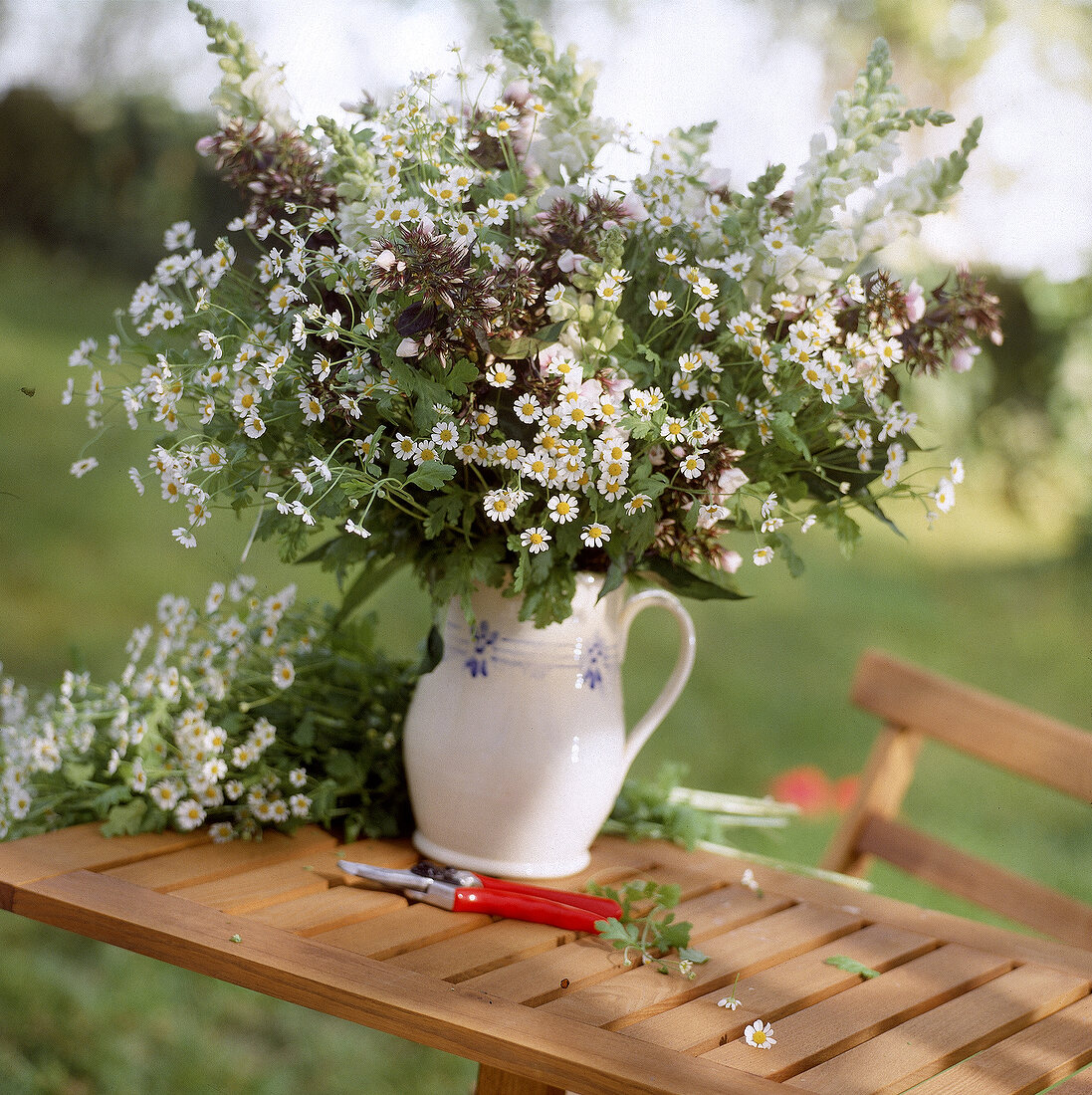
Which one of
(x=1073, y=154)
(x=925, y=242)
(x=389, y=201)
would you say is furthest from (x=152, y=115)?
(x=389, y=201)

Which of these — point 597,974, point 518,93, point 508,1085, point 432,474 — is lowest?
point 508,1085

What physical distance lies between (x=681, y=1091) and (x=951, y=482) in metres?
0.59

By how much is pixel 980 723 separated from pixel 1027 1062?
0.75 meters

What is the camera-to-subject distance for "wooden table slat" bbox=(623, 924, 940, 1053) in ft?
2.92

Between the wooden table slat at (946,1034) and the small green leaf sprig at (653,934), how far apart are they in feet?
0.54

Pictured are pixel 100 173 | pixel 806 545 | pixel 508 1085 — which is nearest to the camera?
pixel 508 1085

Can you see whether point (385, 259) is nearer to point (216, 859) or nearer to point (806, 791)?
point (216, 859)

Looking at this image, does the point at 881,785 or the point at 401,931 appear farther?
the point at 881,785

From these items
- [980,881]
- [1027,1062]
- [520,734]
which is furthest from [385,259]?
[980,881]

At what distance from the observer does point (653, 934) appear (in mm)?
1083

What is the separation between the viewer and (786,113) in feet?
15.4

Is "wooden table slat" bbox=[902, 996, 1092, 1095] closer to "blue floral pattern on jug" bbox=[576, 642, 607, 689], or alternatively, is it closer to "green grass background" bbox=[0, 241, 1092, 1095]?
"blue floral pattern on jug" bbox=[576, 642, 607, 689]

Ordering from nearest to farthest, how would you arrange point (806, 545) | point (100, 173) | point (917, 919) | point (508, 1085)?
1. point (508, 1085)
2. point (917, 919)
3. point (100, 173)
4. point (806, 545)

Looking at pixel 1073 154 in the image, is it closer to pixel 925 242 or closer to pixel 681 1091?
pixel 925 242
